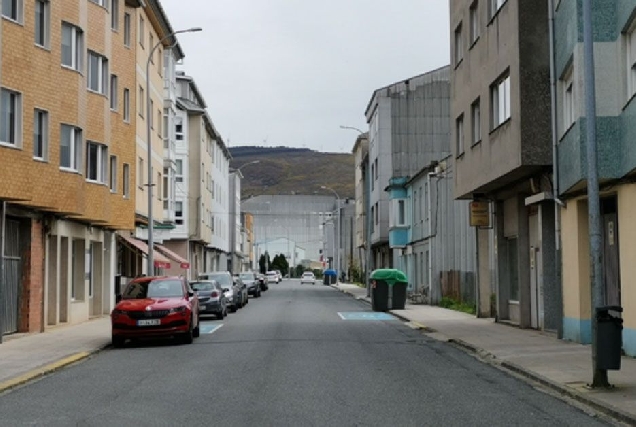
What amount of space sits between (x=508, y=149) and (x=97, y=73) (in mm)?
14976

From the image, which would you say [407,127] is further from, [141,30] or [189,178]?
[141,30]

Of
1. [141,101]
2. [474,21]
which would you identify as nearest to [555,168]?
[474,21]

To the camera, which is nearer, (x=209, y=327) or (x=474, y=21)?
(x=474, y=21)

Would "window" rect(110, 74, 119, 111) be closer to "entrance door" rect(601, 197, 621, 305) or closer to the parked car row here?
the parked car row

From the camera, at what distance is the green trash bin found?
3866 cm

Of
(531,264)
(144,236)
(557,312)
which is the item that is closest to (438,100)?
(144,236)

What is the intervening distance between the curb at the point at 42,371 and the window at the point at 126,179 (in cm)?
1643

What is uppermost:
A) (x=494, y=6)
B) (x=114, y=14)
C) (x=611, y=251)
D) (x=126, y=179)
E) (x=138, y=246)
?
(x=114, y=14)

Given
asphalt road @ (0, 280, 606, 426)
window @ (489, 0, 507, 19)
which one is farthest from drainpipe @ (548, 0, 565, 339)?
window @ (489, 0, 507, 19)

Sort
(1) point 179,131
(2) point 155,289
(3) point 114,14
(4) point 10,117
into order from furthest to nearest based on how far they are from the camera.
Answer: (1) point 179,131, (3) point 114,14, (4) point 10,117, (2) point 155,289

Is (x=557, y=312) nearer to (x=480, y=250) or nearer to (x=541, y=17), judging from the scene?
(x=541, y=17)

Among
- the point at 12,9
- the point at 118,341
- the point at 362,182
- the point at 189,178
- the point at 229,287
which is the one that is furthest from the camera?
the point at 362,182

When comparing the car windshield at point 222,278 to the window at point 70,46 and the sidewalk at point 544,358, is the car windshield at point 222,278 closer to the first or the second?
the sidewalk at point 544,358

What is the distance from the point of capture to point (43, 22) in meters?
26.0
